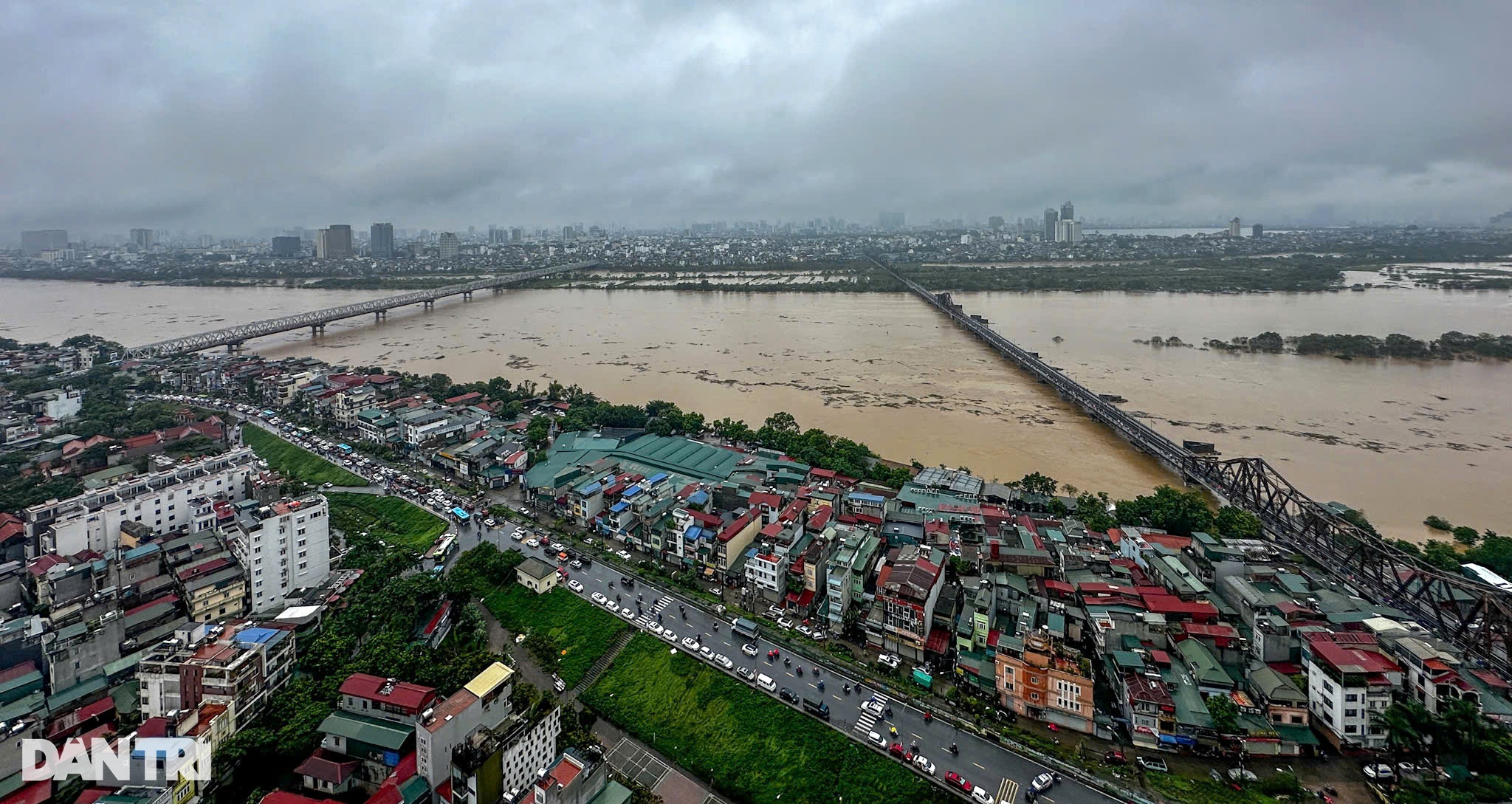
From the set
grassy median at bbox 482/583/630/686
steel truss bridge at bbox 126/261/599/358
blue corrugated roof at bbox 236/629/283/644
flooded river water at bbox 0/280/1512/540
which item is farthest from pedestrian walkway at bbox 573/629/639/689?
steel truss bridge at bbox 126/261/599/358

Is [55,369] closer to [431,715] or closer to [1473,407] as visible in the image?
[431,715]

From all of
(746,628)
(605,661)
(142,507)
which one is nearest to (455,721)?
(605,661)

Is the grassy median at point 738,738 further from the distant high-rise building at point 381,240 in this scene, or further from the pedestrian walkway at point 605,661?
the distant high-rise building at point 381,240

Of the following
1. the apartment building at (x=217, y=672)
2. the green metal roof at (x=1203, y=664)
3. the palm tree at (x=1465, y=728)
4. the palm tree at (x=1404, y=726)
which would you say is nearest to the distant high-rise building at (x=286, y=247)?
the apartment building at (x=217, y=672)

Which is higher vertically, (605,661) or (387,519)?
(387,519)

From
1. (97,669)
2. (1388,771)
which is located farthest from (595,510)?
(1388,771)

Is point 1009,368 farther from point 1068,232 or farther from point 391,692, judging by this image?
A: point 1068,232
